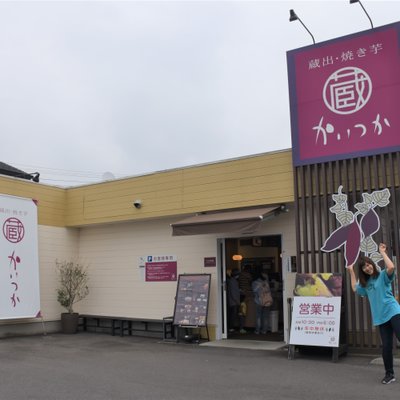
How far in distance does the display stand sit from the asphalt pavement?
543 millimetres

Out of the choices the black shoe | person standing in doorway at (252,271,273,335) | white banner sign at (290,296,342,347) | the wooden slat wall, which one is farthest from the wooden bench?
the black shoe

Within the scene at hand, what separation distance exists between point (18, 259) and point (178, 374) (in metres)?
5.78

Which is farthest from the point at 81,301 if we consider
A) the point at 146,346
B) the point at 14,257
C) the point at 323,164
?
the point at 323,164

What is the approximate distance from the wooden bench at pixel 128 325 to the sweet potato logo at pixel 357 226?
162 inches

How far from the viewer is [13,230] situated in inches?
457

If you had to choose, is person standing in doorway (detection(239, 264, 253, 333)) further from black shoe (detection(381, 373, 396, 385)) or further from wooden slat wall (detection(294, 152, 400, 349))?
black shoe (detection(381, 373, 396, 385))

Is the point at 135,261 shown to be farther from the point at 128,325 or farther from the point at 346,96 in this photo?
the point at 346,96

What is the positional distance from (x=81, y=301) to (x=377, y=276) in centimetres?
887

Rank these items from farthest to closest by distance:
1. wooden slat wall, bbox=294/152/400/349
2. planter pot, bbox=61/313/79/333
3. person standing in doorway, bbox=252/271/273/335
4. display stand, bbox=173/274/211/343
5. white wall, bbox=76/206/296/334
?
planter pot, bbox=61/313/79/333 < person standing in doorway, bbox=252/271/273/335 < white wall, bbox=76/206/296/334 < display stand, bbox=173/274/211/343 < wooden slat wall, bbox=294/152/400/349

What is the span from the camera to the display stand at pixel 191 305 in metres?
10.6

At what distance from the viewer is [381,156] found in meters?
8.82

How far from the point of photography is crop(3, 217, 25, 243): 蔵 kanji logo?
11.4 meters

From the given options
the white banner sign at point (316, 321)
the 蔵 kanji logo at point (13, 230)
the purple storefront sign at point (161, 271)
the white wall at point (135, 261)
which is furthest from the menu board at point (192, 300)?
the 蔵 kanji logo at point (13, 230)

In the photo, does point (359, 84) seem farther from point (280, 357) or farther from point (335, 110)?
point (280, 357)
